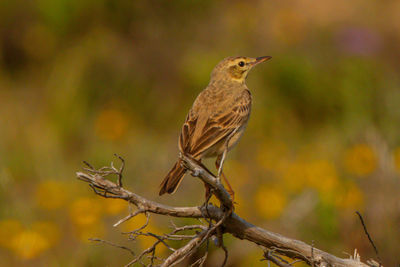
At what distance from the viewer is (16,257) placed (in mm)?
5531

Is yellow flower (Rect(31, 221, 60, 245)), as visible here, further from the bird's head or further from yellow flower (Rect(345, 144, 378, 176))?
yellow flower (Rect(345, 144, 378, 176))

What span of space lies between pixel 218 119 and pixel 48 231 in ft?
6.77

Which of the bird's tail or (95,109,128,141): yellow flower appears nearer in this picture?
the bird's tail

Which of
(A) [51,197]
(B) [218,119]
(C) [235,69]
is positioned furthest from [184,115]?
(B) [218,119]

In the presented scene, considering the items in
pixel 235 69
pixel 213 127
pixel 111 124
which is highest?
pixel 111 124

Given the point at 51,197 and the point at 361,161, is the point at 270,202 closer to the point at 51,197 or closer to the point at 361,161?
the point at 361,161

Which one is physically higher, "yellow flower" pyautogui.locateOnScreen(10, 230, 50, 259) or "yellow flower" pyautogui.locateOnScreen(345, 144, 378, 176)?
"yellow flower" pyautogui.locateOnScreen(345, 144, 378, 176)

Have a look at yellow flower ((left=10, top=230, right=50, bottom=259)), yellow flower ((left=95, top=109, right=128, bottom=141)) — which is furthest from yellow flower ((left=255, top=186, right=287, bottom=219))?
yellow flower ((left=95, top=109, right=128, bottom=141))

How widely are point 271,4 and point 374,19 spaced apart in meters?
1.71

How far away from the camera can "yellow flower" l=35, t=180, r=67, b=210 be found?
19.9 feet

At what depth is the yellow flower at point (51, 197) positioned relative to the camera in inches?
239

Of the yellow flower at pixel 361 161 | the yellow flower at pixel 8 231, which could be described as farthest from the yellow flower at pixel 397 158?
the yellow flower at pixel 8 231

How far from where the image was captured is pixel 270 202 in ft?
20.3

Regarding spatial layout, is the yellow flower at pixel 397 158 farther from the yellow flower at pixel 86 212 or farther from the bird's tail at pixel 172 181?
the bird's tail at pixel 172 181
